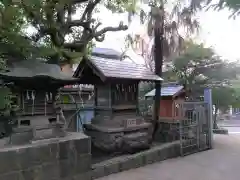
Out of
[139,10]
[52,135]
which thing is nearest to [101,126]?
[52,135]

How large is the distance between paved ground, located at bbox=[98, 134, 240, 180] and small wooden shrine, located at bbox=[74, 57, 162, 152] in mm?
940

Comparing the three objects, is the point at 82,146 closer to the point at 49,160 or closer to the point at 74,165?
the point at 74,165

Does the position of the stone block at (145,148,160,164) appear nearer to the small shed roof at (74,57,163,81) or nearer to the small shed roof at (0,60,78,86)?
the small shed roof at (74,57,163,81)

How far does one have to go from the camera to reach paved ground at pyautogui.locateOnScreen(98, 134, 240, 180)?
5.88 m

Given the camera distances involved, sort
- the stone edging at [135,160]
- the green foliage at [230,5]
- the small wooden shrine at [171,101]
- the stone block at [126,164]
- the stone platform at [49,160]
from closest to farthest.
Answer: the green foliage at [230,5] → the stone platform at [49,160] → the stone edging at [135,160] → the stone block at [126,164] → the small wooden shrine at [171,101]

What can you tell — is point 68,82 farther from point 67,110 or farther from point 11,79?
point 67,110

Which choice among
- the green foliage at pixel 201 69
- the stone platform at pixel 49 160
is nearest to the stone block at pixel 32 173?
the stone platform at pixel 49 160

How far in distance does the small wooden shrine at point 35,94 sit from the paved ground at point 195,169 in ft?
6.42

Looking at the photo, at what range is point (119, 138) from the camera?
276 inches

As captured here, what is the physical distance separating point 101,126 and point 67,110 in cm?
261

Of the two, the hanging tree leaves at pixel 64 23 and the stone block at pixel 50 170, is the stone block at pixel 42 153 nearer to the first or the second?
the stone block at pixel 50 170

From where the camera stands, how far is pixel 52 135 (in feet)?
17.9

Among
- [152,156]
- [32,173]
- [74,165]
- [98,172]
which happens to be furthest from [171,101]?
[32,173]

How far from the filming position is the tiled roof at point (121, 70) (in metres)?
6.90
